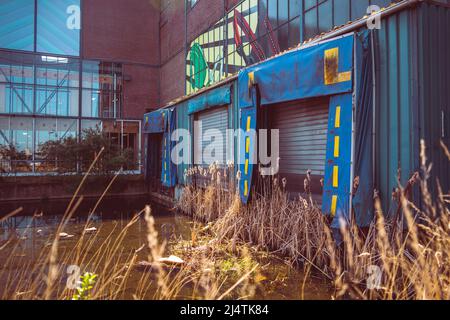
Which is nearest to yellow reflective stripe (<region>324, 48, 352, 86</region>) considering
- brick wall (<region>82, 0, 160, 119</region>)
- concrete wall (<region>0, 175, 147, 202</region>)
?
concrete wall (<region>0, 175, 147, 202</region>)

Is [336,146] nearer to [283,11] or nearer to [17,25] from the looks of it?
[283,11]

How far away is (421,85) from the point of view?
3.99 metres

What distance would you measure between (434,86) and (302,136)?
8.10 ft

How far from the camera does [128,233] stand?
6.95 m

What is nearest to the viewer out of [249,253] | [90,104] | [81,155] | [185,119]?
[249,253]

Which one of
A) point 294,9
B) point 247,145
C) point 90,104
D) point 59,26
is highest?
point 59,26

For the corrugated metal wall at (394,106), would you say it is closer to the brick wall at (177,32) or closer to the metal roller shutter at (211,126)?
the metal roller shutter at (211,126)

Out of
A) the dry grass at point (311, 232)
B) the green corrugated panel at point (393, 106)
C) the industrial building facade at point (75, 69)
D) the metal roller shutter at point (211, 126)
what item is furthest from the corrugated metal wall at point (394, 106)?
the industrial building facade at point (75, 69)

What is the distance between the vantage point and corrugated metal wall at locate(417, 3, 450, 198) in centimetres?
398

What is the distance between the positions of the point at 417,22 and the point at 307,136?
2517 mm

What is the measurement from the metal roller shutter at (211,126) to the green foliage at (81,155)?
4.75 meters

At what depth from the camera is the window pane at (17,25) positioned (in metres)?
19.0

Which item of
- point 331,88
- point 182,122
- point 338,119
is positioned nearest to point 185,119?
point 182,122

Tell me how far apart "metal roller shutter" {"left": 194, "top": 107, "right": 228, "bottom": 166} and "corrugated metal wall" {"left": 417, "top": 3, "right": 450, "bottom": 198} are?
5.13m
